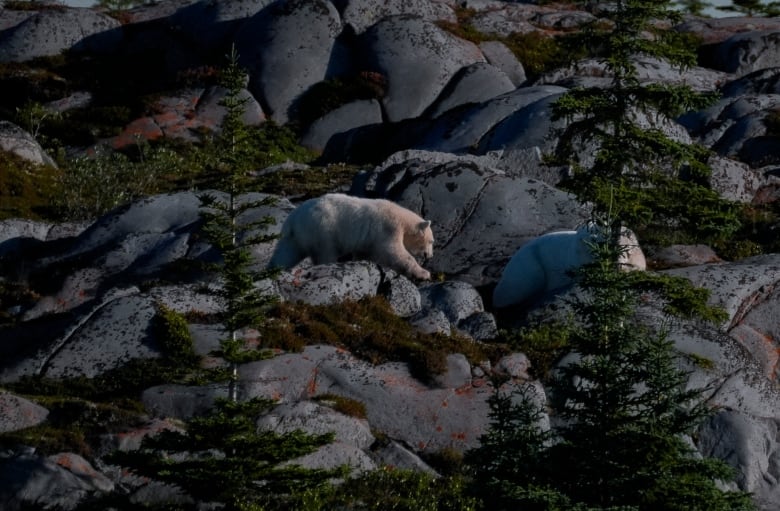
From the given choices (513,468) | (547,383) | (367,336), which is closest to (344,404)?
(367,336)

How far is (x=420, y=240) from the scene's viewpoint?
942 inches

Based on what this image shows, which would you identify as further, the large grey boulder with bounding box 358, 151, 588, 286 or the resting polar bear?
the large grey boulder with bounding box 358, 151, 588, 286

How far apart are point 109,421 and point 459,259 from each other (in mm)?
11904

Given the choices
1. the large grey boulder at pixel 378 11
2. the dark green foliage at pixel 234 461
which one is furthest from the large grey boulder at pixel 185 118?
the dark green foliage at pixel 234 461

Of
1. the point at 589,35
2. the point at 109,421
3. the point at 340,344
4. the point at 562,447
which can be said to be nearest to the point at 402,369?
the point at 340,344

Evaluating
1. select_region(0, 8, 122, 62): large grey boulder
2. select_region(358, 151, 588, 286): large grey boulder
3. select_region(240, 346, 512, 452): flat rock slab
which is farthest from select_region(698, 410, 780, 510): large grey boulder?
select_region(0, 8, 122, 62): large grey boulder

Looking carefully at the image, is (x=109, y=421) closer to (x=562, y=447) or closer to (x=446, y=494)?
(x=446, y=494)

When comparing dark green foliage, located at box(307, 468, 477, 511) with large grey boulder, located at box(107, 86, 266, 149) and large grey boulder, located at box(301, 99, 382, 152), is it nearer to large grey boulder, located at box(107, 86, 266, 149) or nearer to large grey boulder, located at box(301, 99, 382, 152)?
large grey boulder, located at box(107, 86, 266, 149)

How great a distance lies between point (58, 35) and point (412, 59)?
16857 millimetres

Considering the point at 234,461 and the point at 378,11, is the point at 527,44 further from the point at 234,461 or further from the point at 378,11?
the point at 234,461

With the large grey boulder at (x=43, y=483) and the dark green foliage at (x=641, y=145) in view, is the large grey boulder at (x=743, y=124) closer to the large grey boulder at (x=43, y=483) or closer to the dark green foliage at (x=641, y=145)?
the dark green foliage at (x=641, y=145)

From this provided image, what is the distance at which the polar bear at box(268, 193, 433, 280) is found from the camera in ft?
76.4

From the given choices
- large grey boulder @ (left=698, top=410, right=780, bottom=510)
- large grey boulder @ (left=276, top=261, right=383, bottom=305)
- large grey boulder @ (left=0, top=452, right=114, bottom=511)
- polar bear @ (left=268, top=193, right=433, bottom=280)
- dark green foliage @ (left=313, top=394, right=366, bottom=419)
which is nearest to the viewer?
large grey boulder @ (left=0, top=452, right=114, bottom=511)

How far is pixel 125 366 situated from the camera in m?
17.4
